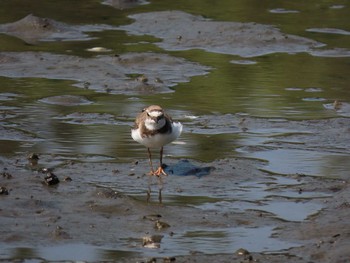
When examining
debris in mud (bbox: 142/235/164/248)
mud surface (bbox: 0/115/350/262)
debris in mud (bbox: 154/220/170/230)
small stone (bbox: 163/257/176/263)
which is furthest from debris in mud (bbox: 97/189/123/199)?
small stone (bbox: 163/257/176/263)

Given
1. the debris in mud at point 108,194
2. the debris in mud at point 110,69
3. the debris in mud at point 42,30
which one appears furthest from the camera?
the debris in mud at point 42,30

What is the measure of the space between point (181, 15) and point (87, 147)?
6.98 metres

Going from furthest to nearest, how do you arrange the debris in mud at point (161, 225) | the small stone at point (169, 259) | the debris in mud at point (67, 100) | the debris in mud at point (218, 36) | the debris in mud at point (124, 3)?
the debris in mud at point (124, 3)
the debris in mud at point (218, 36)
the debris in mud at point (67, 100)
the debris in mud at point (161, 225)
the small stone at point (169, 259)

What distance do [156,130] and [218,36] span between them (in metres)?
6.33

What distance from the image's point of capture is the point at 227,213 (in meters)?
8.84

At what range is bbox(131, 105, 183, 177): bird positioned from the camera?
32.7 ft

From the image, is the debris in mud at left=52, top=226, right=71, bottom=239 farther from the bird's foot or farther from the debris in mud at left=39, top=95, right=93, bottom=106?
the debris in mud at left=39, top=95, right=93, bottom=106

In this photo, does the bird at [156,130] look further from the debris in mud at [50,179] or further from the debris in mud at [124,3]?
the debris in mud at [124,3]

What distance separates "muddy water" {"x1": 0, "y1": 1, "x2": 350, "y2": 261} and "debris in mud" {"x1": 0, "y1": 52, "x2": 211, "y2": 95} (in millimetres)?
25

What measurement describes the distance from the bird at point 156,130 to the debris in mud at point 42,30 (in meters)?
6.48

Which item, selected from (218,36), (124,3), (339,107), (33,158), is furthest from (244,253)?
(124,3)

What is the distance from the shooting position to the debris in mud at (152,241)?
802cm

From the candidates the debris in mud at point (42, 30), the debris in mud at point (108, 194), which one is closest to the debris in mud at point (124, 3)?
the debris in mud at point (42, 30)

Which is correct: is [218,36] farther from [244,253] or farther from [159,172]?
[244,253]
